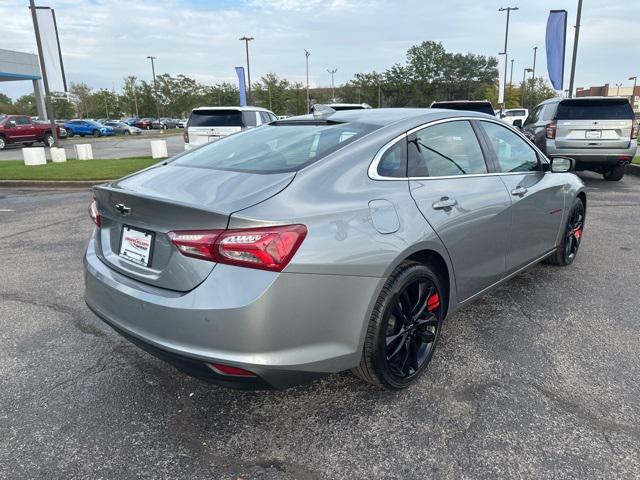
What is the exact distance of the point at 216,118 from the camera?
12.2 metres

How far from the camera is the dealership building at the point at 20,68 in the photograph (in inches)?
1348

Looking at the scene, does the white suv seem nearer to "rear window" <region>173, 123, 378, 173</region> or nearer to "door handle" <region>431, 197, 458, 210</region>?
"rear window" <region>173, 123, 378, 173</region>

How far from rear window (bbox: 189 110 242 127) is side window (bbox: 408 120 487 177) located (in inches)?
371

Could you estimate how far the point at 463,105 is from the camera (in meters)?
12.7

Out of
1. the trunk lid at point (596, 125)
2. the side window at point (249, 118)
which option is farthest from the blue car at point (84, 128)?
the trunk lid at point (596, 125)

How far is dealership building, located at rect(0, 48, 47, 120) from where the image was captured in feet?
112

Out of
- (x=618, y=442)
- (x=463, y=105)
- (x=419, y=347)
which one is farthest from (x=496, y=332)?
(x=463, y=105)

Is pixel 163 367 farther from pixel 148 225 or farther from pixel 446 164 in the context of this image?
pixel 446 164

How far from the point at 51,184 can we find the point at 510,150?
1085 centimetres

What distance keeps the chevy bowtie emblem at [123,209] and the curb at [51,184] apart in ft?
30.9

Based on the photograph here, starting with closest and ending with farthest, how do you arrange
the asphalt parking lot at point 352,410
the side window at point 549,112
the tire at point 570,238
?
the asphalt parking lot at point 352,410, the tire at point 570,238, the side window at point 549,112

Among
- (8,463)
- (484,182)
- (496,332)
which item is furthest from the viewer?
(496,332)

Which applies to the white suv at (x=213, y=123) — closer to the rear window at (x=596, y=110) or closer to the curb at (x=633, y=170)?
the rear window at (x=596, y=110)

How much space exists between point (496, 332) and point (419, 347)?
3.04ft
